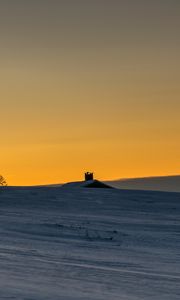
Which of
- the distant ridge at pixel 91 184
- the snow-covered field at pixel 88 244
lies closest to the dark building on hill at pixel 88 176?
the distant ridge at pixel 91 184

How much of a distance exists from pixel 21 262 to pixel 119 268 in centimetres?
124

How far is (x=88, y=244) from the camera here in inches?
477

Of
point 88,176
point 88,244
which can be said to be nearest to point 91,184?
point 88,176

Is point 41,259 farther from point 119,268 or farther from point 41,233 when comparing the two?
point 41,233

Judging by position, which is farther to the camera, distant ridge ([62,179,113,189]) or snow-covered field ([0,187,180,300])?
distant ridge ([62,179,113,189])

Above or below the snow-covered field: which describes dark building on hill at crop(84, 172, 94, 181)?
above

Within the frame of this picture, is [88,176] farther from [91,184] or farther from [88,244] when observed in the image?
[88,244]

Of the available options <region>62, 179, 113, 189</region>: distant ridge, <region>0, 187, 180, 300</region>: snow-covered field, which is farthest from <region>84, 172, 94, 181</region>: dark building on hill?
<region>0, 187, 180, 300</region>: snow-covered field

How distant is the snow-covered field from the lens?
22.0ft

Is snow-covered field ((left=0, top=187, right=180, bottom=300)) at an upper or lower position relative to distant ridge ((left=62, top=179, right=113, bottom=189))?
lower

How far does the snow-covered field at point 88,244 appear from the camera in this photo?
6715 millimetres

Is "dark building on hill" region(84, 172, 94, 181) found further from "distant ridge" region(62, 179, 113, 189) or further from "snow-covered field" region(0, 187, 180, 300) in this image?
"snow-covered field" region(0, 187, 180, 300)

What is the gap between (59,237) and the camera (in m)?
13.0

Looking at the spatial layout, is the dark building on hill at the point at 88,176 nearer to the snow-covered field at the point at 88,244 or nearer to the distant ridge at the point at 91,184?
the distant ridge at the point at 91,184
